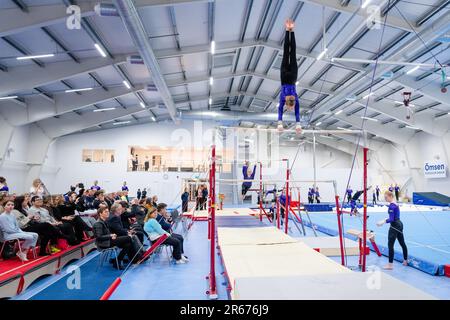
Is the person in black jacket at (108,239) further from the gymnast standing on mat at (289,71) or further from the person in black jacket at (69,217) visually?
the gymnast standing on mat at (289,71)

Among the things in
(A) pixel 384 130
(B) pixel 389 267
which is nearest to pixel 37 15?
(B) pixel 389 267

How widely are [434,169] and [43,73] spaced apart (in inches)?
906

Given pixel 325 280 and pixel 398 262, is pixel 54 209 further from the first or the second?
pixel 398 262

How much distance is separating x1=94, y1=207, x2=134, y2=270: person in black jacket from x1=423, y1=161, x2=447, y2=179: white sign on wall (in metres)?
21.0

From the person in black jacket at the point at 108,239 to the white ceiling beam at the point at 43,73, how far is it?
6281 millimetres

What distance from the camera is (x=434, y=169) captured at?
19656 millimetres

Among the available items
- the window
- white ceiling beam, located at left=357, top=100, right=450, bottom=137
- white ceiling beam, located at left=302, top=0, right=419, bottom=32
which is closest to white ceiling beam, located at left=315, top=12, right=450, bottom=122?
white ceiling beam, located at left=302, top=0, right=419, bottom=32

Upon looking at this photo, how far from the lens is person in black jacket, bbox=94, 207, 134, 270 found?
5398 mm

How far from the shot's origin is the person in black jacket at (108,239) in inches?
213

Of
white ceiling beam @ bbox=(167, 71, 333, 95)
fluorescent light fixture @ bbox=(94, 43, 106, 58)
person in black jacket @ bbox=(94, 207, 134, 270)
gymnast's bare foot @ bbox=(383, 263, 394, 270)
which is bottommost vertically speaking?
gymnast's bare foot @ bbox=(383, 263, 394, 270)

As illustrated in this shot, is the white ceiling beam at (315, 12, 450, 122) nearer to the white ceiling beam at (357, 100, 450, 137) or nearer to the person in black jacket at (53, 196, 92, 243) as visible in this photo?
the white ceiling beam at (357, 100, 450, 137)

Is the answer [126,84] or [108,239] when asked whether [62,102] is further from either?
[108,239]

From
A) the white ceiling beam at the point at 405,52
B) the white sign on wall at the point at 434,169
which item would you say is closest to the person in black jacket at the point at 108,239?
the white ceiling beam at the point at 405,52
